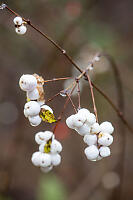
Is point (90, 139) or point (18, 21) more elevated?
point (18, 21)

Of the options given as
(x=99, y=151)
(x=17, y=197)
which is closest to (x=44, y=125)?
(x=17, y=197)

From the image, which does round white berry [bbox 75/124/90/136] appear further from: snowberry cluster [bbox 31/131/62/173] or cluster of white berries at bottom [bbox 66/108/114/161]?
snowberry cluster [bbox 31/131/62/173]

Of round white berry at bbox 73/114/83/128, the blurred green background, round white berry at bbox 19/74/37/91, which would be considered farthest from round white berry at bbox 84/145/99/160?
the blurred green background

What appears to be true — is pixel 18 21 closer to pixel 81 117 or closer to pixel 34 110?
pixel 34 110

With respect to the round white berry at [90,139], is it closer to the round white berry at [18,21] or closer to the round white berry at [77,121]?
the round white berry at [77,121]

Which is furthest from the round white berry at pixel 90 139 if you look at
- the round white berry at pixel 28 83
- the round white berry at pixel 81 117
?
the round white berry at pixel 28 83

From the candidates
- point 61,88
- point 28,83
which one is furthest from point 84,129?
point 61,88
